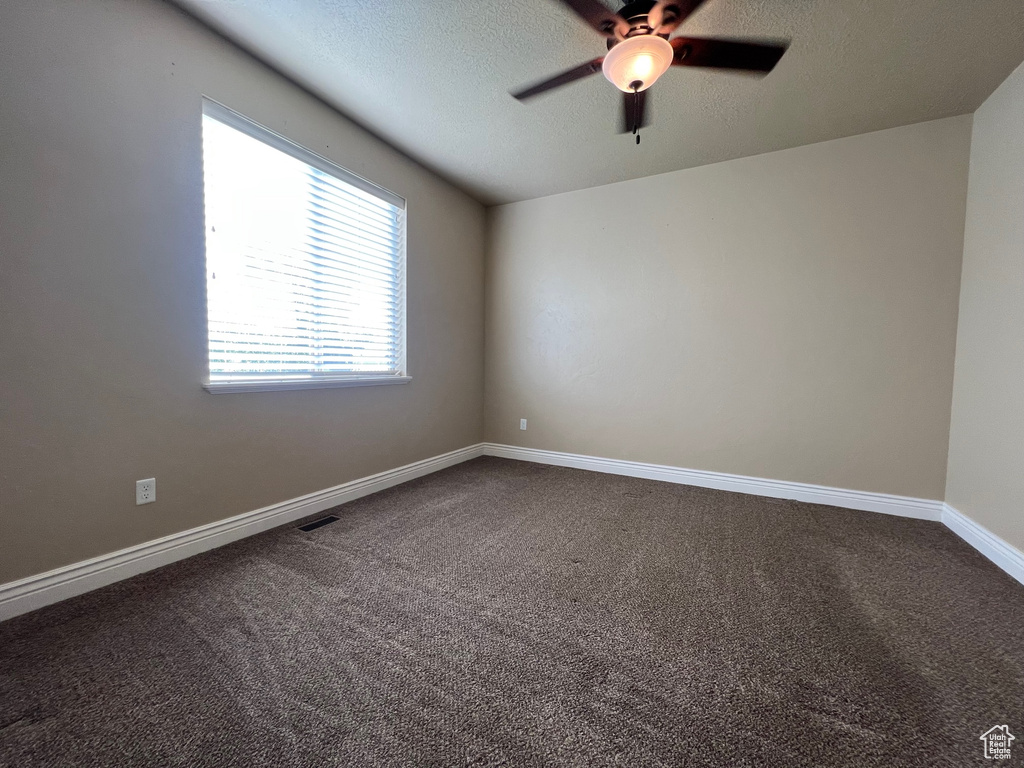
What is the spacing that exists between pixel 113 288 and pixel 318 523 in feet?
5.02

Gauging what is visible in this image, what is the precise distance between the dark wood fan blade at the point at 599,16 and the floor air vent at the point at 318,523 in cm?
277

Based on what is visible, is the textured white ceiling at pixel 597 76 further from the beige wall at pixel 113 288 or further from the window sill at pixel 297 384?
the window sill at pixel 297 384

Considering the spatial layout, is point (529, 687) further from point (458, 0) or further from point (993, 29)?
point (993, 29)

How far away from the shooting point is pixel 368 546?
2.07 metres

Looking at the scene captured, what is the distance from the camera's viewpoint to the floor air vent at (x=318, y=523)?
2.29 metres

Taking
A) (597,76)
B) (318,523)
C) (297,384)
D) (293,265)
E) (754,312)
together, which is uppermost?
(597,76)

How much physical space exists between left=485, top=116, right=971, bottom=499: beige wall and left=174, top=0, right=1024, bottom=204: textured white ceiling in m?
0.36

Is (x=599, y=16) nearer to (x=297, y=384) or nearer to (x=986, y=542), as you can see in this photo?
(x=297, y=384)

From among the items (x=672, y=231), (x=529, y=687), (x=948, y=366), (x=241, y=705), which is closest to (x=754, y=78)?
(x=672, y=231)

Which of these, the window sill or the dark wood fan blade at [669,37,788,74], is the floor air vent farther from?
the dark wood fan blade at [669,37,788,74]

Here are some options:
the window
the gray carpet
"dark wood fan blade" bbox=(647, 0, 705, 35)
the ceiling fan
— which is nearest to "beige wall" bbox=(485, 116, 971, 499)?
the gray carpet

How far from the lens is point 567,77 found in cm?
175

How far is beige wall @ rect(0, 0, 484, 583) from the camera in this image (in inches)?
56.9

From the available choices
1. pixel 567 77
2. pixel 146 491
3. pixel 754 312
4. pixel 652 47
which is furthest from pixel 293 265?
pixel 754 312
